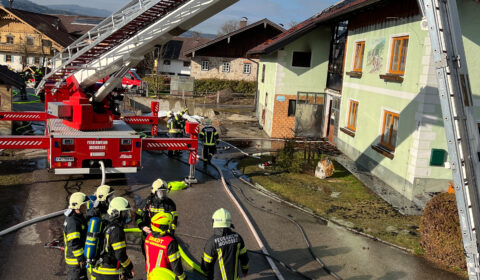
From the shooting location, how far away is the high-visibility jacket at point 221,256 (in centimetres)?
459

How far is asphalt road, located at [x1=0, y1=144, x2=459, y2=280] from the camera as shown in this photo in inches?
260

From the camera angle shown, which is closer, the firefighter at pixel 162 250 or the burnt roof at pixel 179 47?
the firefighter at pixel 162 250

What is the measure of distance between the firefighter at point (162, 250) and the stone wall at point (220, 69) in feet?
121

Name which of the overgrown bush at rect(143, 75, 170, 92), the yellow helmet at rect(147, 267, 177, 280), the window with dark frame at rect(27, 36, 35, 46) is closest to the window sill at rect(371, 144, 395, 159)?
the yellow helmet at rect(147, 267, 177, 280)

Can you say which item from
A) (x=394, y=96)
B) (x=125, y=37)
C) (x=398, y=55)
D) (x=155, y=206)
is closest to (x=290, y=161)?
(x=394, y=96)

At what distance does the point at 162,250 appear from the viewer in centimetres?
448

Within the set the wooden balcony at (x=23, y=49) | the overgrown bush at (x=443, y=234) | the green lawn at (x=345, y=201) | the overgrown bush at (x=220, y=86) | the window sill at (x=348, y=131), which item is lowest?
the green lawn at (x=345, y=201)

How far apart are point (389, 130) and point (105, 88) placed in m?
8.05

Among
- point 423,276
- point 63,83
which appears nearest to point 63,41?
point 63,83

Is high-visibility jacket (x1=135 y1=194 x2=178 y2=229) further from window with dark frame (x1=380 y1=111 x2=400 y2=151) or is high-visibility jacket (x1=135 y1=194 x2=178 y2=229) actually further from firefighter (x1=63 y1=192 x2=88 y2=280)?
window with dark frame (x1=380 y1=111 x2=400 y2=151)

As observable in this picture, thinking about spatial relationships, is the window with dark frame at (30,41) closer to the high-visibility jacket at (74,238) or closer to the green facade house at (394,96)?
the green facade house at (394,96)

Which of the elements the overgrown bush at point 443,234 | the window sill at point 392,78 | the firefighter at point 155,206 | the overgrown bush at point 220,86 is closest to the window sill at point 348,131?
the window sill at point 392,78

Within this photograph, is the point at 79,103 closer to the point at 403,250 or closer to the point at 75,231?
the point at 75,231

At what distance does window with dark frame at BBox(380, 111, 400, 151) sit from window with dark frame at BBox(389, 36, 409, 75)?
1221 mm
